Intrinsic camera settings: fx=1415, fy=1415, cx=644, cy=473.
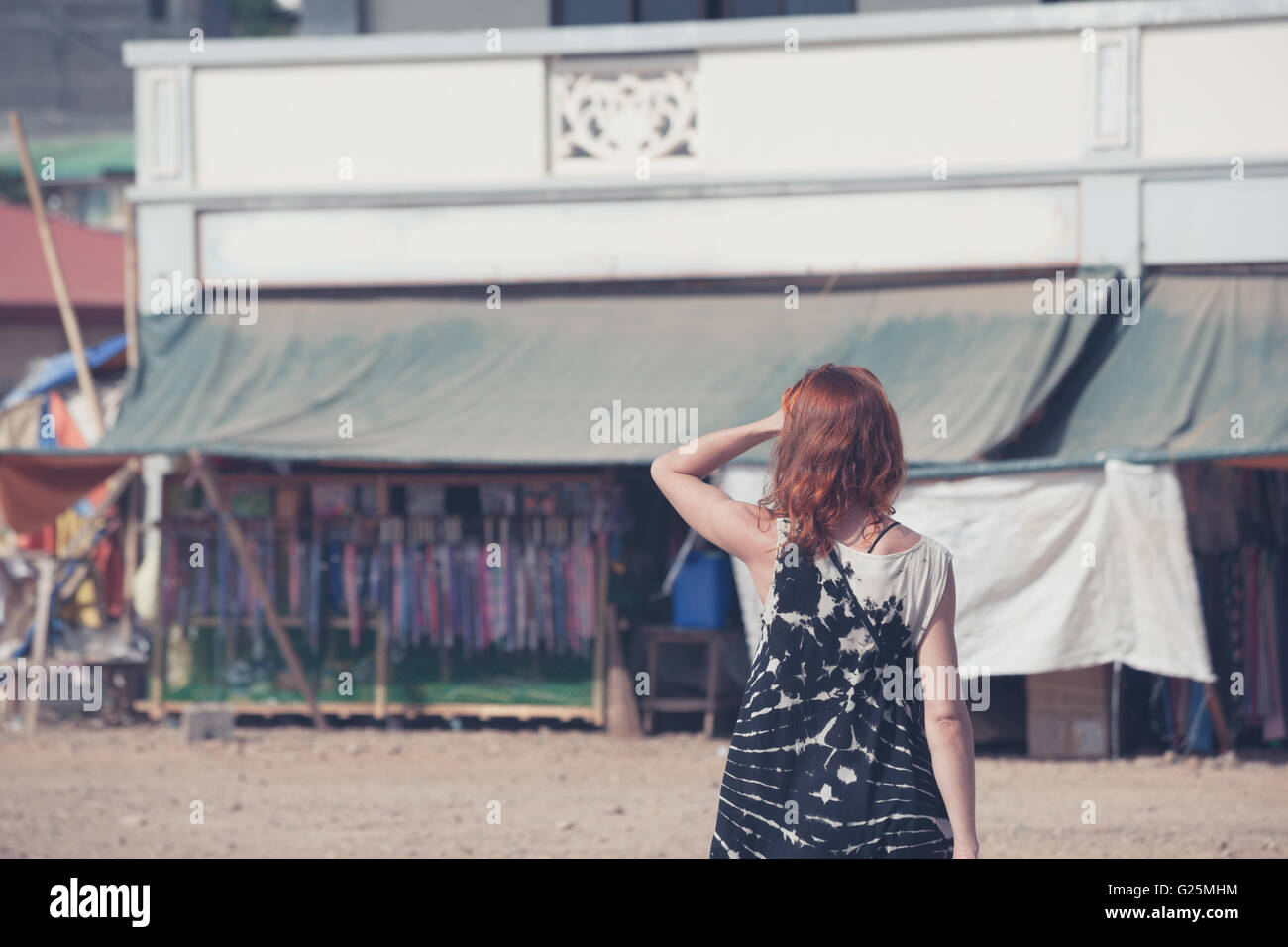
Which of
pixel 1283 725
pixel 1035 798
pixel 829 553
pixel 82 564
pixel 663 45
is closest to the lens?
pixel 829 553

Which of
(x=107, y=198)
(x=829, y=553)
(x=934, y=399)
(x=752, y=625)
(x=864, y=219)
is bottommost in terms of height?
(x=752, y=625)

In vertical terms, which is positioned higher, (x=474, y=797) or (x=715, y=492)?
(x=715, y=492)

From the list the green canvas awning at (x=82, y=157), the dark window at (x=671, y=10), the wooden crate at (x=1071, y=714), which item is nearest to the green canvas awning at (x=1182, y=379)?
the wooden crate at (x=1071, y=714)

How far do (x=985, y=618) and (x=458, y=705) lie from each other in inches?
168

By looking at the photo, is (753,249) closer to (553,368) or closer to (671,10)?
(553,368)

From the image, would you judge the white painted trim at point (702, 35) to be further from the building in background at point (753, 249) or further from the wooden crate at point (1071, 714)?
the wooden crate at point (1071, 714)

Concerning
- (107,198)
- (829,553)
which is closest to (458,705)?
(829,553)

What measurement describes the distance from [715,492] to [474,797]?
6.32 metres

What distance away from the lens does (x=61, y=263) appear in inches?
714

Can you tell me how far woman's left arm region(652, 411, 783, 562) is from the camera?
9.40 ft

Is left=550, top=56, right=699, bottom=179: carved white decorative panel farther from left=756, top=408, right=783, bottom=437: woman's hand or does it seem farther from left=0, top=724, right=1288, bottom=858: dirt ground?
left=756, top=408, right=783, bottom=437: woman's hand

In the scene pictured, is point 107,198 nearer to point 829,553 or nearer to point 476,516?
point 476,516

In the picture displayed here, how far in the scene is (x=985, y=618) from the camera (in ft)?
29.9

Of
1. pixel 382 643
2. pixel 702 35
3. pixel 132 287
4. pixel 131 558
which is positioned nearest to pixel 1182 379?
pixel 702 35
